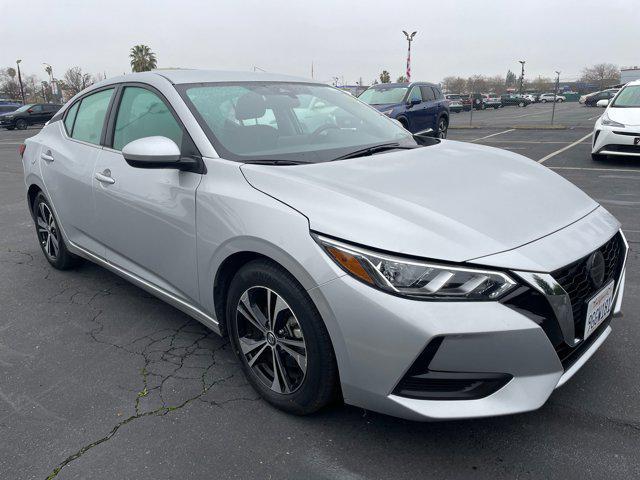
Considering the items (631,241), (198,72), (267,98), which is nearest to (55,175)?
(198,72)

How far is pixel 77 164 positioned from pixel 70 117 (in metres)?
0.70

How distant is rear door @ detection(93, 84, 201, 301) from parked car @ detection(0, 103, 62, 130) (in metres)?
29.0

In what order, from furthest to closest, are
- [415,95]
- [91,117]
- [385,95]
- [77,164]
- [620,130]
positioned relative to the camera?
[415,95]
[385,95]
[620,130]
[91,117]
[77,164]

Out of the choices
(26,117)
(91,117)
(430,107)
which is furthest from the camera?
(26,117)

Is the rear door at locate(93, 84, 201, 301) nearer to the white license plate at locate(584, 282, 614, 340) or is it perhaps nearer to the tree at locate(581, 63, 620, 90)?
the white license plate at locate(584, 282, 614, 340)

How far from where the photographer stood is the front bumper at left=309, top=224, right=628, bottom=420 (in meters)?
1.82

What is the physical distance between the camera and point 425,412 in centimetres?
191

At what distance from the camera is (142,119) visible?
3.17 meters

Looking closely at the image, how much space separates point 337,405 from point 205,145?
1433mm

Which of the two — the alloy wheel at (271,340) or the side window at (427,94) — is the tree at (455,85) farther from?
the alloy wheel at (271,340)

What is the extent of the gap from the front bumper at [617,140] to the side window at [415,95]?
516 centimetres

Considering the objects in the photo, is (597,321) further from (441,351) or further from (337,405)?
(337,405)

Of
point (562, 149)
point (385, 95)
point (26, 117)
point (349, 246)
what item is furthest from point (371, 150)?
point (26, 117)

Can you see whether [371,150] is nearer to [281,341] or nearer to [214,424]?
[281,341]
